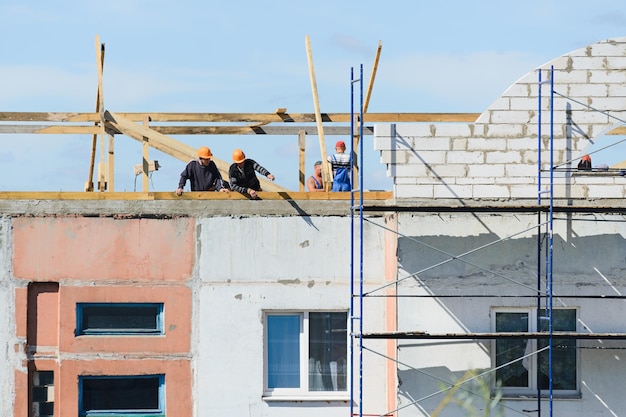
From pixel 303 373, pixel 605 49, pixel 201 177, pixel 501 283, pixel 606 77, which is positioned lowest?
pixel 303 373

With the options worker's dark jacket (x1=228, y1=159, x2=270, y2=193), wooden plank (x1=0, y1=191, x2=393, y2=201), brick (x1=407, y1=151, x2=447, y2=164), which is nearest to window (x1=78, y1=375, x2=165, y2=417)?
wooden plank (x1=0, y1=191, x2=393, y2=201)

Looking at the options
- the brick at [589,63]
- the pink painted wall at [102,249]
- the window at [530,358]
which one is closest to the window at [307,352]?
the pink painted wall at [102,249]

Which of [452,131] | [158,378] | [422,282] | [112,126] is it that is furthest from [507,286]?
[112,126]

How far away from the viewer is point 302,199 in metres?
13.6

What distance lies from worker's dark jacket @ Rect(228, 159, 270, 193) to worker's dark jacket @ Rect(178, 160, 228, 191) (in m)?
0.25

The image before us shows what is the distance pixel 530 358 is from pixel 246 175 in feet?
14.6

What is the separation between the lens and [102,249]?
44.5 ft

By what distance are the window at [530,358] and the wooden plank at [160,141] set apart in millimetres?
3899

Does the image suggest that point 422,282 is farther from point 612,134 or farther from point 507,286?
point 612,134

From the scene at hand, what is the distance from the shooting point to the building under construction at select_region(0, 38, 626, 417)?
518 inches

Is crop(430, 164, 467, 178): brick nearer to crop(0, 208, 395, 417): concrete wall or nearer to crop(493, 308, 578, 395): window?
crop(0, 208, 395, 417): concrete wall

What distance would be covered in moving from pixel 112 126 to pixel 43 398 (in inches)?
155

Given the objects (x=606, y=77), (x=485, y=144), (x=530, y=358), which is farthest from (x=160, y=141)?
(x=606, y=77)

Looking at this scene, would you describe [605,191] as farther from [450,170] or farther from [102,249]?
[102,249]
